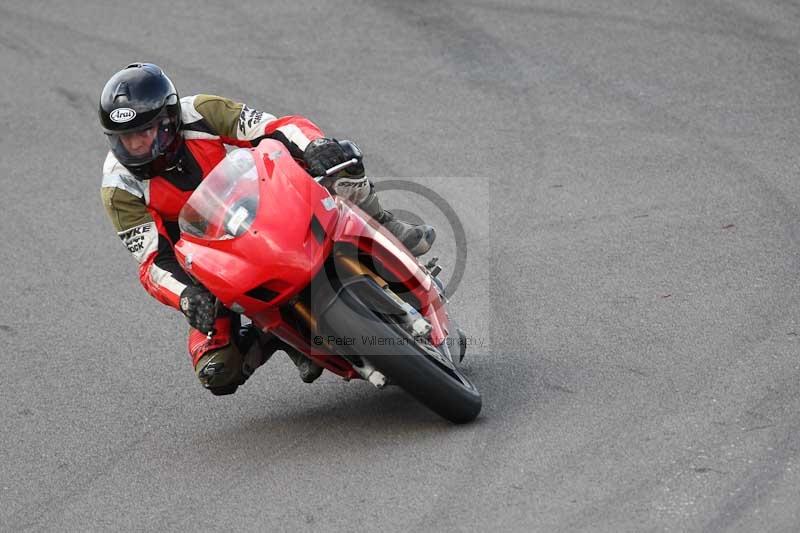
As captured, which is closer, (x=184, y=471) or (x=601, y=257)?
(x=184, y=471)

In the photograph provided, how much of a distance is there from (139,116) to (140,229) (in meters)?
0.56

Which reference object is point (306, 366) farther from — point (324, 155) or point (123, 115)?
point (123, 115)

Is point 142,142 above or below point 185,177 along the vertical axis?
above

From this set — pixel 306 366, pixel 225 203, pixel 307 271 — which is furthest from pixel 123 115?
pixel 306 366

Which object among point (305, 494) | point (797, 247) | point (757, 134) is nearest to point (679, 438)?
point (305, 494)

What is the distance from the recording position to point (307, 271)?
487 cm

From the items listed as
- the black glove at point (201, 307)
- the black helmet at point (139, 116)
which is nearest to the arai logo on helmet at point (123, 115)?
the black helmet at point (139, 116)

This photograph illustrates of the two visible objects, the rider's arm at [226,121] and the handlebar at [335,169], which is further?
the rider's arm at [226,121]

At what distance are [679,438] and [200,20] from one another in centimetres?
813

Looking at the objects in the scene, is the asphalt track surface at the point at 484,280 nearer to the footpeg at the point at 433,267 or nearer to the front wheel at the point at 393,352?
the front wheel at the point at 393,352

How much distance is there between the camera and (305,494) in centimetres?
504

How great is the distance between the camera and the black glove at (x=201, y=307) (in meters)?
5.17

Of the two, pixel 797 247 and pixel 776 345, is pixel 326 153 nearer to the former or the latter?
pixel 776 345

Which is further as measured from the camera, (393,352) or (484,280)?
(484,280)
